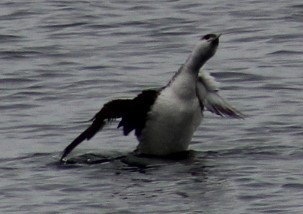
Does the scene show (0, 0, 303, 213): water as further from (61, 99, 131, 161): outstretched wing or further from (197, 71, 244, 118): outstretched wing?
(197, 71, 244, 118): outstretched wing

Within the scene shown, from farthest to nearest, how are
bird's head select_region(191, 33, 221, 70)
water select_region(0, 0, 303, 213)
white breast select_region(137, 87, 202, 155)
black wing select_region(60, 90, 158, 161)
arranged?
bird's head select_region(191, 33, 221, 70) < black wing select_region(60, 90, 158, 161) < white breast select_region(137, 87, 202, 155) < water select_region(0, 0, 303, 213)

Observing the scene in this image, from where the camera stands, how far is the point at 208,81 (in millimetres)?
14156

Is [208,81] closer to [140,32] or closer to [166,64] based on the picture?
[166,64]

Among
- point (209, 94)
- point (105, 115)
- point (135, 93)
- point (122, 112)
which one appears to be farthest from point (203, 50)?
point (135, 93)

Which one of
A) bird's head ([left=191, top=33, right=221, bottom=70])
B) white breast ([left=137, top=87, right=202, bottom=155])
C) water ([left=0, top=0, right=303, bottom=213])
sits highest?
bird's head ([left=191, top=33, right=221, bottom=70])

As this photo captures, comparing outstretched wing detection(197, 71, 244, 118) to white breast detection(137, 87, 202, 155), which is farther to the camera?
outstretched wing detection(197, 71, 244, 118)

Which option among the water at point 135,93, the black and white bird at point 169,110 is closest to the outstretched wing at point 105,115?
the black and white bird at point 169,110

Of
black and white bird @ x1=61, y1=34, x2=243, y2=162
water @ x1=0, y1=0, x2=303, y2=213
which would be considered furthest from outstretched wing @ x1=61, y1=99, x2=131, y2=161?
water @ x1=0, y1=0, x2=303, y2=213

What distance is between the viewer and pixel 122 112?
552 inches

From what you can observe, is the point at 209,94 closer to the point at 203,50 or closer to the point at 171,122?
the point at 203,50

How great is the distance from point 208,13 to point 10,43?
3282mm

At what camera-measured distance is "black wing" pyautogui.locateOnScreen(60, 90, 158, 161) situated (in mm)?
13938

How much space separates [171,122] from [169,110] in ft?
0.36

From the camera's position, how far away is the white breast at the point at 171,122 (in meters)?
13.8
